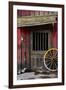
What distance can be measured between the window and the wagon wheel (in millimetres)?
85

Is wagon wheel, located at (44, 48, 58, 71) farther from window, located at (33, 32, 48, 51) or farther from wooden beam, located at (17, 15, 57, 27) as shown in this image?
wooden beam, located at (17, 15, 57, 27)

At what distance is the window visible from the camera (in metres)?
2.27

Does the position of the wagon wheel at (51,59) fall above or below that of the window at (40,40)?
below

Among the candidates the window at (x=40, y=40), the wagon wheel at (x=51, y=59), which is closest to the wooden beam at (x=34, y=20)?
the window at (x=40, y=40)

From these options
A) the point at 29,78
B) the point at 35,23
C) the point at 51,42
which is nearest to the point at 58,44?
the point at 51,42

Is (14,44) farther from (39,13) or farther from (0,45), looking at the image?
(39,13)

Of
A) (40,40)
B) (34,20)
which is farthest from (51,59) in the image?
(34,20)

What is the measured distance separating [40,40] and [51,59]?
0.25 metres

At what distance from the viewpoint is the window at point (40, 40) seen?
2273 millimetres

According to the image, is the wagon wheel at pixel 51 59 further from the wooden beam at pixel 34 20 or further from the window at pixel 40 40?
the wooden beam at pixel 34 20

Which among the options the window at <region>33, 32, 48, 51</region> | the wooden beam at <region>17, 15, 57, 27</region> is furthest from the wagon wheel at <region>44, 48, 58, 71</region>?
the wooden beam at <region>17, 15, 57, 27</region>

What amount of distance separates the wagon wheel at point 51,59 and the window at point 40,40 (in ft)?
0.28

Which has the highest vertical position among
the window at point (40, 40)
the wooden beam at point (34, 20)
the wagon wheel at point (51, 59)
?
the wooden beam at point (34, 20)

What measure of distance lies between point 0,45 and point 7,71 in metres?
0.28
